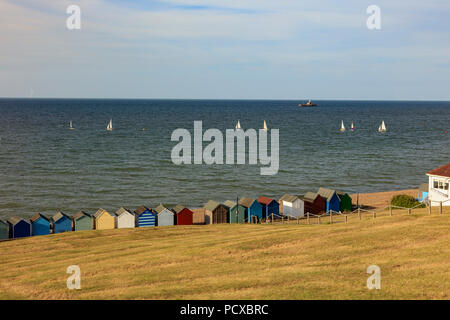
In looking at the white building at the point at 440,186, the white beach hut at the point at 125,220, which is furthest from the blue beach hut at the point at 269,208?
the white building at the point at 440,186

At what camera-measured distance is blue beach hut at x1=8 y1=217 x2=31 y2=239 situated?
32.2 m

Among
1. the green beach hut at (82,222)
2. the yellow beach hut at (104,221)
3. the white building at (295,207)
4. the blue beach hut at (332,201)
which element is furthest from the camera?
the blue beach hut at (332,201)

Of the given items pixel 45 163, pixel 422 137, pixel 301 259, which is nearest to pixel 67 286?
pixel 301 259

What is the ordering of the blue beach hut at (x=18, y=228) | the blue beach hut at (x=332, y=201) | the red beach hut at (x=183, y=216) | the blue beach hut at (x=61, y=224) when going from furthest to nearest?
the blue beach hut at (x=332, y=201) < the red beach hut at (x=183, y=216) < the blue beach hut at (x=61, y=224) < the blue beach hut at (x=18, y=228)

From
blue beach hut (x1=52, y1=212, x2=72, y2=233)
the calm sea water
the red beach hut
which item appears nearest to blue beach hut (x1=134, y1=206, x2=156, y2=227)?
the red beach hut

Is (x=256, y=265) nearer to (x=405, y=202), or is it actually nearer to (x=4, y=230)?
(x=4, y=230)

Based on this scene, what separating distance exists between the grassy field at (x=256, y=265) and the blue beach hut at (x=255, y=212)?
35.5ft

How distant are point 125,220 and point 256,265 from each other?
18620 mm

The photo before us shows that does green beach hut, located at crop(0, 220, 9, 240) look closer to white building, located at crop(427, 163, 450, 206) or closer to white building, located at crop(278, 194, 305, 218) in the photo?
white building, located at crop(278, 194, 305, 218)

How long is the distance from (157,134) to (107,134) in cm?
1361

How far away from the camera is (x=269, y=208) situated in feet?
129

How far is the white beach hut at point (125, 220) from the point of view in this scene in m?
34.8

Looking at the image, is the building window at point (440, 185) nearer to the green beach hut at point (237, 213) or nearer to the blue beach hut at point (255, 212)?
the blue beach hut at point (255, 212)
